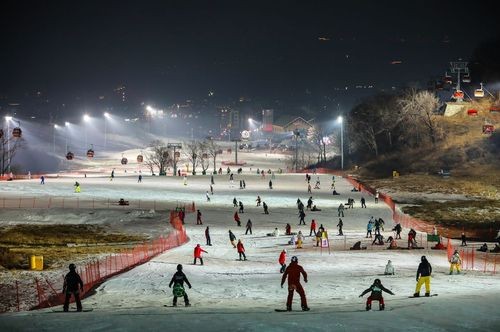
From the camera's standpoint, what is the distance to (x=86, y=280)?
78.4 feet

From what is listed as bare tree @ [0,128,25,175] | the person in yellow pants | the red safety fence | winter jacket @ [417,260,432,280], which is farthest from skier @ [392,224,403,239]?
bare tree @ [0,128,25,175]

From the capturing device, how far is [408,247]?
3400 centimetres

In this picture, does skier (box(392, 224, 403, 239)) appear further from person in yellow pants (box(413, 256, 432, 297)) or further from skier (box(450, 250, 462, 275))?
person in yellow pants (box(413, 256, 432, 297))

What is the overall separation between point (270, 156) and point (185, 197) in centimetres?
8592

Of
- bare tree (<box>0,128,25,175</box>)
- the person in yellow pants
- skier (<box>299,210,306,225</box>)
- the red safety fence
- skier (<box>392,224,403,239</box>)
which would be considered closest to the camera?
the person in yellow pants

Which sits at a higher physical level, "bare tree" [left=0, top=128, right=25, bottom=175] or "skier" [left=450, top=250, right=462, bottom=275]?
"bare tree" [left=0, top=128, right=25, bottom=175]

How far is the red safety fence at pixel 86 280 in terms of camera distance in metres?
20.1

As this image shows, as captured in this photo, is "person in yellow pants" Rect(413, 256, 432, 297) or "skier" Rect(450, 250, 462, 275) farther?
"skier" Rect(450, 250, 462, 275)

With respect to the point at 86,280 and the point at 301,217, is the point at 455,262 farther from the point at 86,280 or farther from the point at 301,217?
the point at 301,217

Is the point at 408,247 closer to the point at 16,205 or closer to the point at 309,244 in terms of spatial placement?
the point at 309,244

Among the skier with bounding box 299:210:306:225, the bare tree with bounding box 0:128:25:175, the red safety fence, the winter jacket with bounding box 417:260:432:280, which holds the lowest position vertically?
the red safety fence

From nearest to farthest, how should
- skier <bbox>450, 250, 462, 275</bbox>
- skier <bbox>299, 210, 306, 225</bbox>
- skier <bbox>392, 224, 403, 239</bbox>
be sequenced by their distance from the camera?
skier <bbox>450, 250, 462, 275</bbox>, skier <bbox>392, 224, 403, 239</bbox>, skier <bbox>299, 210, 306, 225</bbox>

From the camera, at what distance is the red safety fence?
2009 centimetres

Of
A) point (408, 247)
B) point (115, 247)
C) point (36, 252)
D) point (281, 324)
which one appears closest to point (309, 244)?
point (408, 247)
